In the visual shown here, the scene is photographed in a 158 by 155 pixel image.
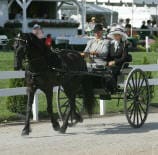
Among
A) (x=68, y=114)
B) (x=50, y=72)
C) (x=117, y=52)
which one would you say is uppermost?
(x=117, y=52)

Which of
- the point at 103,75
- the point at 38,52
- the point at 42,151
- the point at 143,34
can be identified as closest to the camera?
the point at 42,151

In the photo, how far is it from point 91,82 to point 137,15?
4945 cm

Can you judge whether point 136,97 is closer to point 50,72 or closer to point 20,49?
point 50,72

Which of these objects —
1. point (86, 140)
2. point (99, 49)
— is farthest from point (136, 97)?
point (86, 140)

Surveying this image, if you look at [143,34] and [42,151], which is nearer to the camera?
[42,151]

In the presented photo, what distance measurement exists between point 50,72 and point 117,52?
2.00 meters

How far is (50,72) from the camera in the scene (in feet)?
36.4

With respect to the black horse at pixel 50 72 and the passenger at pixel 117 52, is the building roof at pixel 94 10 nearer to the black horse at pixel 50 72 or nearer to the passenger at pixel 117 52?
→ the passenger at pixel 117 52

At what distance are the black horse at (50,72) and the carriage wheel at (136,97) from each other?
770 mm

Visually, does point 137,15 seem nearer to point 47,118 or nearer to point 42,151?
point 47,118

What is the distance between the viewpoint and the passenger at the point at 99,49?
40.5ft

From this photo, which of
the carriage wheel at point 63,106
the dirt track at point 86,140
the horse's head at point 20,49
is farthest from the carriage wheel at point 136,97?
the horse's head at point 20,49

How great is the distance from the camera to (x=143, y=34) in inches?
1929

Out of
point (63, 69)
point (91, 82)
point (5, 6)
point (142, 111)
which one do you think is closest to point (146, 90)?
point (142, 111)
